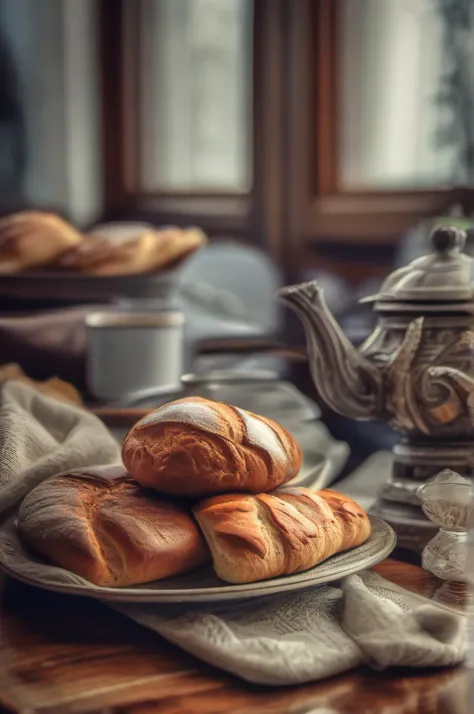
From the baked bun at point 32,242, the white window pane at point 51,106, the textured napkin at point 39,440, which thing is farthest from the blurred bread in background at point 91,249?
the white window pane at point 51,106

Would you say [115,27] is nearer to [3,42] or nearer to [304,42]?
[3,42]

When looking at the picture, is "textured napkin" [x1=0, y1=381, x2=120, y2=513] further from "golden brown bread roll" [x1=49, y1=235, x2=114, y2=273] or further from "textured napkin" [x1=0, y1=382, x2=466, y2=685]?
"golden brown bread roll" [x1=49, y1=235, x2=114, y2=273]

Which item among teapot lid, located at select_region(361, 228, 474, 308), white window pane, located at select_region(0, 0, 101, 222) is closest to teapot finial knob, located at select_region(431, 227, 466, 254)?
teapot lid, located at select_region(361, 228, 474, 308)

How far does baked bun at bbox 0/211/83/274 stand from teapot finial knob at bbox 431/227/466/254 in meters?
0.52

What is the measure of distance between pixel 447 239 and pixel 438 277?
28mm

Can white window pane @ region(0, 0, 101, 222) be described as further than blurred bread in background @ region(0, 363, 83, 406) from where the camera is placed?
Yes

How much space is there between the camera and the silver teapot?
618 millimetres

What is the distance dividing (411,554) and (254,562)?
173 millimetres

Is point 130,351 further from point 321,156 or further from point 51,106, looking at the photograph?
point 51,106

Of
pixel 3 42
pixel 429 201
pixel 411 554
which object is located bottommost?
pixel 411 554

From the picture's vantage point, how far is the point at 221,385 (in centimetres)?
80

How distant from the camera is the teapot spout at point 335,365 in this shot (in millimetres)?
635

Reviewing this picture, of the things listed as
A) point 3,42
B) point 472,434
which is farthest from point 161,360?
point 3,42

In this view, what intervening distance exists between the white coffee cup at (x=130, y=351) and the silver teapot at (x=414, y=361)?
251mm
